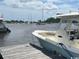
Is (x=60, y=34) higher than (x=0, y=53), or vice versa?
(x=60, y=34)

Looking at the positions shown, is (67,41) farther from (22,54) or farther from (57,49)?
(22,54)

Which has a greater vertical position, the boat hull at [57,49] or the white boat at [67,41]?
the white boat at [67,41]

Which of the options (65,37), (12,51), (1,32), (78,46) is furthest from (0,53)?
(1,32)

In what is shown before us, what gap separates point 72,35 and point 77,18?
1221 millimetres

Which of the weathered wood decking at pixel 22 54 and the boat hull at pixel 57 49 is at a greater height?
the boat hull at pixel 57 49

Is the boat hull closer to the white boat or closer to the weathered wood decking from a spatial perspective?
the white boat

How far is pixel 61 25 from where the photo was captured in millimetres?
20750

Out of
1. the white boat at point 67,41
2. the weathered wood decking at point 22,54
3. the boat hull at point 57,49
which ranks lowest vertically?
the weathered wood decking at point 22,54

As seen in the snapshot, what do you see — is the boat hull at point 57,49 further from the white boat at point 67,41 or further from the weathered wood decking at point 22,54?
the weathered wood decking at point 22,54

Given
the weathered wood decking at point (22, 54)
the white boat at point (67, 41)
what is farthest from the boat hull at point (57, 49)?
the weathered wood decking at point (22, 54)

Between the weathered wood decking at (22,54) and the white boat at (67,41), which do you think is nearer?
the white boat at (67,41)

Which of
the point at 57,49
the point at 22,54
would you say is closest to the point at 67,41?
the point at 57,49

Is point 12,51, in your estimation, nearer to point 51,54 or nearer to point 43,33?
point 51,54

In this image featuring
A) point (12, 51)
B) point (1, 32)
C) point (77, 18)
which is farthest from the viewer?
point (1, 32)
